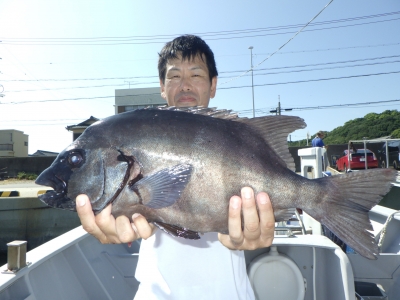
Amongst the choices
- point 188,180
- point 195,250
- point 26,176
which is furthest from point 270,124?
point 26,176

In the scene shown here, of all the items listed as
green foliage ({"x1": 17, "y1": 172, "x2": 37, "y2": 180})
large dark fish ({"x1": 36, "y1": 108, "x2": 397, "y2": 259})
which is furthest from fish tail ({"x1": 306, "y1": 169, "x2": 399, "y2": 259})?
green foliage ({"x1": 17, "y1": 172, "x2": 37, "y2": 180})

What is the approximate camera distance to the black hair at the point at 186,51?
286 centimetres

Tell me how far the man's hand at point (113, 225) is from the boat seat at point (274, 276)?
176 cm

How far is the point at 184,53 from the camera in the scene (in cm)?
285

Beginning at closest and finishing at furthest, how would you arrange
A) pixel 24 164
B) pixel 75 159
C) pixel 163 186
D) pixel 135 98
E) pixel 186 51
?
pixel 163 186, pixel 75 159, pixel 186 51, pixel 135 98, pixel 24 164

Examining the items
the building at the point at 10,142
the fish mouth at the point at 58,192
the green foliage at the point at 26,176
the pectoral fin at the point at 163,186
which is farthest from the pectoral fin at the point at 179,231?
the building at the point at 10,142

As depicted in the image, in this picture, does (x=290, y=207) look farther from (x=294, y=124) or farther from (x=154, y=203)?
(x=154, y=203)

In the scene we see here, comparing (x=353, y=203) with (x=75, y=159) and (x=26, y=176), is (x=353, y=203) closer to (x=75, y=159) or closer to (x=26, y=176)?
(x=75, y=159)

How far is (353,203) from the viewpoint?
1.88 metres

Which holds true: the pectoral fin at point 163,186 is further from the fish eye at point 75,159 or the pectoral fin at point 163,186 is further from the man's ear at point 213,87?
the man's ear at point 213,87

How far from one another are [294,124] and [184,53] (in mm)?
1316

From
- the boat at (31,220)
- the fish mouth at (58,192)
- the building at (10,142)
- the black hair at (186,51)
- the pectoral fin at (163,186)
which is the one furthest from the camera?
the building at (10,142)

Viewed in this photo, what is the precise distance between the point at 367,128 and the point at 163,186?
6399 cm

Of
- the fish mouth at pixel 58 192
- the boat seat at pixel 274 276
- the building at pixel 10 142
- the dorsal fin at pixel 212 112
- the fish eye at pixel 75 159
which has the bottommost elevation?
the boat seat at pixel 274 276
